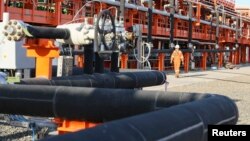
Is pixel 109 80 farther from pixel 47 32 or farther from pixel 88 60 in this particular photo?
pixel 47 32

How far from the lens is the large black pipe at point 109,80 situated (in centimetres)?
681

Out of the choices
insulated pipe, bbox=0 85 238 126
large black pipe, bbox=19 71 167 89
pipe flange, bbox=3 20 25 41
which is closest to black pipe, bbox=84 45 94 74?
large black pipe, bbox=19 71 167 89

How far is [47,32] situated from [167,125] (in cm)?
385

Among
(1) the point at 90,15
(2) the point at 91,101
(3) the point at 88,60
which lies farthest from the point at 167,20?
(2) the point at 91,101

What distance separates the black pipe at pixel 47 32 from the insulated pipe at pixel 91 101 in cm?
113

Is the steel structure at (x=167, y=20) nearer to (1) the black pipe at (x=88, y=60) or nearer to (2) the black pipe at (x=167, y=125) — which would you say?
(1) the black pipe at (x=88, y=60)

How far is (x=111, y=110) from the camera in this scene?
540 cm

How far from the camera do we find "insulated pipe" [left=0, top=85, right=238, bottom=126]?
209 inches

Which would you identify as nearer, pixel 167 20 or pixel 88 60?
pixel 88 60

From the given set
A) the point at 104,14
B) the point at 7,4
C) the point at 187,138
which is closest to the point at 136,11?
the point at 7,4

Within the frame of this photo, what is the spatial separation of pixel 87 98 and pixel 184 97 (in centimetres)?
113

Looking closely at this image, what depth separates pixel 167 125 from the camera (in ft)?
11.6

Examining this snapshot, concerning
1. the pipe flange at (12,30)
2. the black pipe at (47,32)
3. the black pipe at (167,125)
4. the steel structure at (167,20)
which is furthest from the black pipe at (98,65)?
the black pipe at (167,125)

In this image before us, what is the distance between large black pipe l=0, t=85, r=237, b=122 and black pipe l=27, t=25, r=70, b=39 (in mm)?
1176
